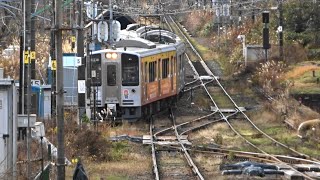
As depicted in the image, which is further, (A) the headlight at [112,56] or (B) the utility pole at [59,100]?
(A) the headlight at [112,56]

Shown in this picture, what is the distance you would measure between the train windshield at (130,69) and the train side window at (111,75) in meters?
0.28

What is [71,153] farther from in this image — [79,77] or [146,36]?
[146,36]

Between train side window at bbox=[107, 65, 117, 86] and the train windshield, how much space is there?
0.93ft

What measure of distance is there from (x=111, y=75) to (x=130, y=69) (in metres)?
0.61

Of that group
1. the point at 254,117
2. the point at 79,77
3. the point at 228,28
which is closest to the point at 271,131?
the point at 254,117

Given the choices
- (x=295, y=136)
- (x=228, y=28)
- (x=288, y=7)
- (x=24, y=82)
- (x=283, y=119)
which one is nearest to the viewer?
(x=24, y=82)

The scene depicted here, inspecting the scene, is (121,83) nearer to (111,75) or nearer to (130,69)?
(111,75)

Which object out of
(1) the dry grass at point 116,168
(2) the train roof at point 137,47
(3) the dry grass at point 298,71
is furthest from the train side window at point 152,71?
(3) the dry grass at point 298,71

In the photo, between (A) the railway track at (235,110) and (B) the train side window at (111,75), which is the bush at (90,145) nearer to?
(A) the railway track at (235,110)

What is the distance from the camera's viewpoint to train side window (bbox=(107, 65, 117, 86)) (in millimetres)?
26984

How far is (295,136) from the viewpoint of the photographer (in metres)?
23.7

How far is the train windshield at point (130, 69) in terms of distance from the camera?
26.9m

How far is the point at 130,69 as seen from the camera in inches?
1059

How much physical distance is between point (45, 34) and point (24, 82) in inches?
956
